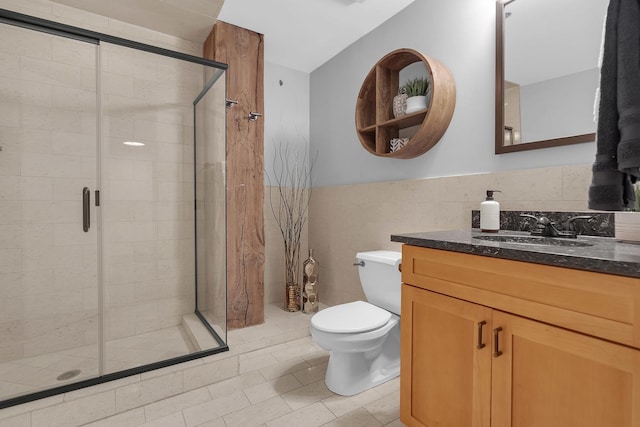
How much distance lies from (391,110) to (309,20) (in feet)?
3.05

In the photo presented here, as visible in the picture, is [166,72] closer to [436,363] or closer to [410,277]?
[410,277]

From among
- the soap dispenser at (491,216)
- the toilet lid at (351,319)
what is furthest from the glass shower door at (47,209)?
the soap dispenser at (491,216)

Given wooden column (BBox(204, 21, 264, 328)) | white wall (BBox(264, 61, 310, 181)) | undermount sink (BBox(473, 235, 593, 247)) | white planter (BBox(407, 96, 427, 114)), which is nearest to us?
undermount sink (BBox(473, 235, 593, 247))

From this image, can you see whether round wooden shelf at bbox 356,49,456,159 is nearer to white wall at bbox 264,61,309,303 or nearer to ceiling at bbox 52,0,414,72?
ceiling at bbox 52,0,414,72

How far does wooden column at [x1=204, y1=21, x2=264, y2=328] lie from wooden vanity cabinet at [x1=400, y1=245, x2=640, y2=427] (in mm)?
1486

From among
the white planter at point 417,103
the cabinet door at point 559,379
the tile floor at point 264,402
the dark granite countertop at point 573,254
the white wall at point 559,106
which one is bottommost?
the tile floor at point 264,402

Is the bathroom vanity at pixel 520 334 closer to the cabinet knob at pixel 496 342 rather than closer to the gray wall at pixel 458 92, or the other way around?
the cabinet knob at pixel 496 342

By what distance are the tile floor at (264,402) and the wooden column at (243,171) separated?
42 cm

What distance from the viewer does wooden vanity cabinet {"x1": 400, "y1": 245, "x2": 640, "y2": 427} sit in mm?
759

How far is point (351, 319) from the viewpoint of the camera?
5.65 ft

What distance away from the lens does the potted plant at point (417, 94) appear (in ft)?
6.17

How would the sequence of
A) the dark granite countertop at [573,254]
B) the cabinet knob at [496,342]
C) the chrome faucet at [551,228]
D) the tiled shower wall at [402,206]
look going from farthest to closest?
the tiled shower wall at [402,206] < the chrome faucet at [551,228] < the cabinet knob at [496,342] < the dark granite countertop at [573,254]

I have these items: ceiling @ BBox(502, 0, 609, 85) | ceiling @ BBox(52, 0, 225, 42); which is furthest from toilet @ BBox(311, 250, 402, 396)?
ceiling @ BBox(52, 0, 225, 42)

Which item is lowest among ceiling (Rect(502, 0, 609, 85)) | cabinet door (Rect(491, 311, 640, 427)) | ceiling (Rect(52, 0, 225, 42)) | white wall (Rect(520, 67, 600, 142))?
cabinet door (Rect(491, 311, 640, 427))
